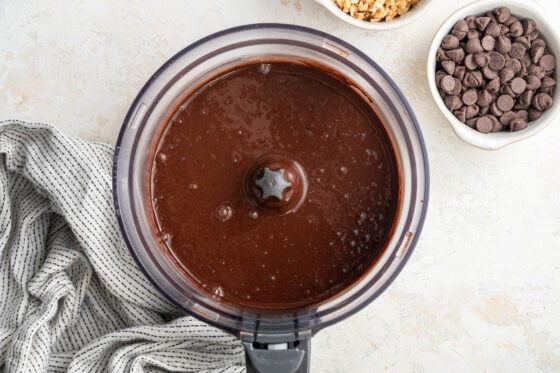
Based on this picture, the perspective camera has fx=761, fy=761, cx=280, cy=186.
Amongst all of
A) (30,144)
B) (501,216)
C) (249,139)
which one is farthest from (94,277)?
(501,216)

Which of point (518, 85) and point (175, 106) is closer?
point (175, 106)

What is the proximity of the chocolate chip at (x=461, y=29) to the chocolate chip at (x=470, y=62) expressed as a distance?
35 millimetres

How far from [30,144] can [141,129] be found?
220 mm

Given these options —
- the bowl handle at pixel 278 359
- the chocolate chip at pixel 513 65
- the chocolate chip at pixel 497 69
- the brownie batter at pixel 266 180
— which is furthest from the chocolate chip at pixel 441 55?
the bowl handle at pixel 278 359

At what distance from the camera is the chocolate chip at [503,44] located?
1328 millimetres

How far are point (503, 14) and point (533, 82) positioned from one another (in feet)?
0.42

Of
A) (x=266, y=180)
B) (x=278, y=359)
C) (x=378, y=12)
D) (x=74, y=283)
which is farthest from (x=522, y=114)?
(x=74, y=283)

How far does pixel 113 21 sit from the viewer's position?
1.35m

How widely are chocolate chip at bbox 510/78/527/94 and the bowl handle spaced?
60cm

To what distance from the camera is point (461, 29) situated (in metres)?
1.33

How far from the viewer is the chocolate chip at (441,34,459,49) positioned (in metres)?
1.32

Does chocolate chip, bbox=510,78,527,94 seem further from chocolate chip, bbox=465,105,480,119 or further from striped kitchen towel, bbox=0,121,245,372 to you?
striped kitchen towel, bbox=0,121,245,372

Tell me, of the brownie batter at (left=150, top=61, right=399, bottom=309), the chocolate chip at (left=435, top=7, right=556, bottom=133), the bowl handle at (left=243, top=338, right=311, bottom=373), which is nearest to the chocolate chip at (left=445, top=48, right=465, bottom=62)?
the chocolate chip at (left=435, top=7, right=556, bottom=133)

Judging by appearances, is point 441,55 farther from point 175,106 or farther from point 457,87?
point 175,106
